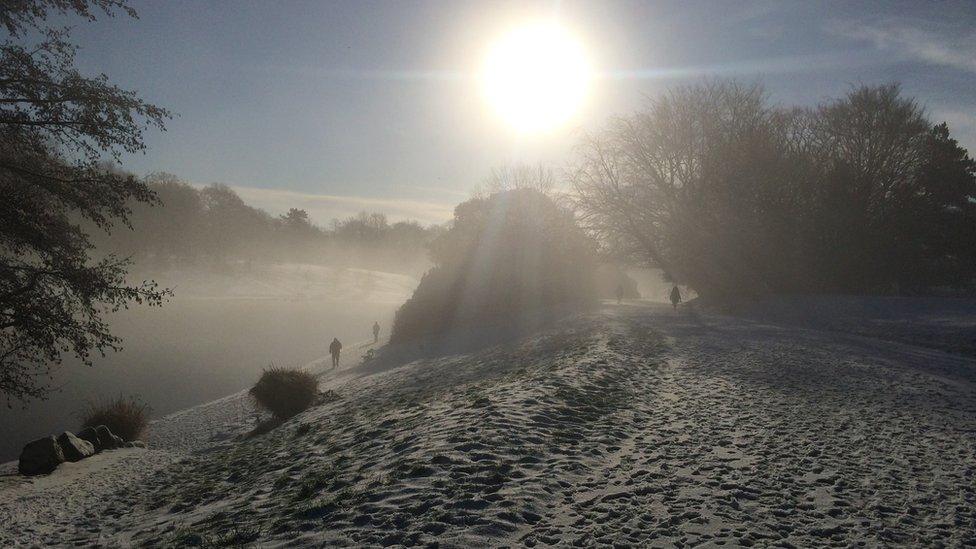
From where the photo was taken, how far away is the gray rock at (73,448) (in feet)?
45.1

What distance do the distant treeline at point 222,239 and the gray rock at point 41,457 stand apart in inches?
946

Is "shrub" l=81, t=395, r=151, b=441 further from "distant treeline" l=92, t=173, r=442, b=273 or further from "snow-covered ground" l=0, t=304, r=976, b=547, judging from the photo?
"distant treeline" l=92, t=173, r=442, b=273

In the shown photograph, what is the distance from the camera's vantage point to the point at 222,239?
86438mm

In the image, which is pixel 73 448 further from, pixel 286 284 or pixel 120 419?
pixel 286 284

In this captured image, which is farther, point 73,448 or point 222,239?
point 222,239

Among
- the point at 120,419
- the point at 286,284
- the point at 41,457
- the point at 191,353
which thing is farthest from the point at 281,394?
the point at 286,284

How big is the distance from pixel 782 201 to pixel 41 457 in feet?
157

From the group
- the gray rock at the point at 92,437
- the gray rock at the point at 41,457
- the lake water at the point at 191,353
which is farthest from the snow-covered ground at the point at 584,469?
the lake water at the point at 191,353

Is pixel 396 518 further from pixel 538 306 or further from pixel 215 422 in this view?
pixel 538 306

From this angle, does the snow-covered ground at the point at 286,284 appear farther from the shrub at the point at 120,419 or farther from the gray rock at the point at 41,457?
the gray rock at the point at 41,457

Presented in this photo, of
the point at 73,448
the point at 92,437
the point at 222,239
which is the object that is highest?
the point at 222,239

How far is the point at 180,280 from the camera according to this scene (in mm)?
75125

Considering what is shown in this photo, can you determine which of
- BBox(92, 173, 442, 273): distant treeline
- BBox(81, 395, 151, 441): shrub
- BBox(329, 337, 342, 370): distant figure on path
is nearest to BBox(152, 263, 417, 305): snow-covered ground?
BBox(92, 173, 442, 273): distant treeline

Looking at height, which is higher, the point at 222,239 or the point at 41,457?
the point at 222,239
